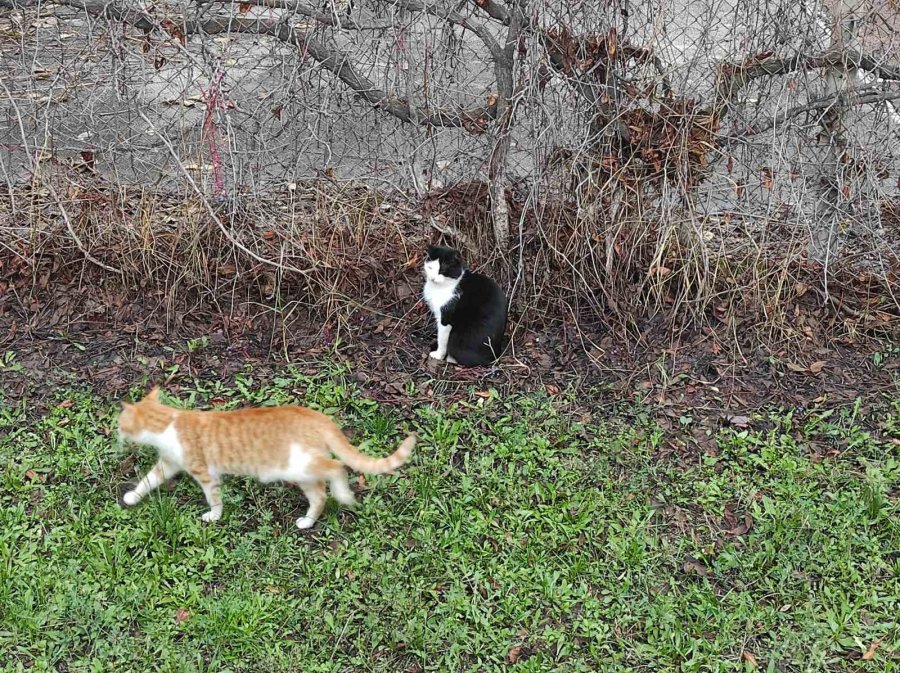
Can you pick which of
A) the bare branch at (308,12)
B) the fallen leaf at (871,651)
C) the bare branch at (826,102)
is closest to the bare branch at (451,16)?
the bare branch at (308,12)

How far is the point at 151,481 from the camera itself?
3.68 meters

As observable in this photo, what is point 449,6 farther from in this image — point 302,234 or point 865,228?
point 865,228

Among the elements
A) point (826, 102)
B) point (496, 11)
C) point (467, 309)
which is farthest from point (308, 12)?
point (826, 102)

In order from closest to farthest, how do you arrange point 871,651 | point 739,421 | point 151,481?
point 871,651 → point 151,481 → point 739,421

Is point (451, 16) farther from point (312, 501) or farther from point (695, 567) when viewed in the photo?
point (695, 567)

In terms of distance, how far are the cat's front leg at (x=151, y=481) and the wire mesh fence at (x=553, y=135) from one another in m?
1.18

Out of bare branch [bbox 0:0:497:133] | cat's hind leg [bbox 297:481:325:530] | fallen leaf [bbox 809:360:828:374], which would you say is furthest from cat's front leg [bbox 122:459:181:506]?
fallen leaf [bbox 809:360:828:374]

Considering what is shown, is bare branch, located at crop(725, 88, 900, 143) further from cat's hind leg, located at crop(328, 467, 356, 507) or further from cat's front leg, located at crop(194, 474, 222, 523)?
cat's front leg, located at crop(194, 474, 222, 523)

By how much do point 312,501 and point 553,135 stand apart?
2370 millimetres

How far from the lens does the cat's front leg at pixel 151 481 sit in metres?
3.67

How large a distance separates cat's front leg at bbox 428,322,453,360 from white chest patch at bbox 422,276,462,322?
0.21 feet

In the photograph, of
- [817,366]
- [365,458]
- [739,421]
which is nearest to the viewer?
[365,458]

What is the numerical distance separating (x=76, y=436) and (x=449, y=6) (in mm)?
2886

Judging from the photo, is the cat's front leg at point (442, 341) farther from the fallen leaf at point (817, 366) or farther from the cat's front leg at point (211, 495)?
the fallen leaf at point (817, 366)
